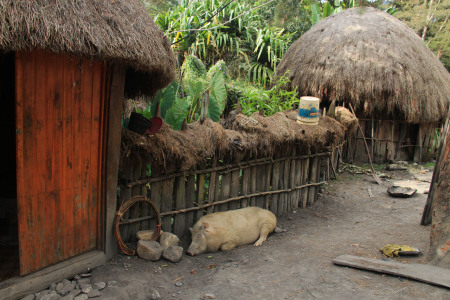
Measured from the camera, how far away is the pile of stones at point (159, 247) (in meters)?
4.43

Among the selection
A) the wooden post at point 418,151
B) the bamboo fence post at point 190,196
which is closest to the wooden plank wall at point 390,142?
the wooden post at point 418,151

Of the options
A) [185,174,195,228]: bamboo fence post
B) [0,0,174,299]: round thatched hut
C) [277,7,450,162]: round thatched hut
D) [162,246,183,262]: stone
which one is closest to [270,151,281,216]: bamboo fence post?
[185,174,195,228]: bamboo fence post

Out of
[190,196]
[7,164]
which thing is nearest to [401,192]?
[190,196]

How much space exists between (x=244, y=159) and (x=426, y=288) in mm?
2933

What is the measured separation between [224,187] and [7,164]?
3.15 metres

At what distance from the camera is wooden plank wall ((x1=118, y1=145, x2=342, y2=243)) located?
4656 millimetres

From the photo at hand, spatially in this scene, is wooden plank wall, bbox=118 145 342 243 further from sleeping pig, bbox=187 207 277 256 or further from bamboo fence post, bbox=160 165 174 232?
sleeping pig, bbox=187 207 277 256

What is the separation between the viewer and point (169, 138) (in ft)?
15.0

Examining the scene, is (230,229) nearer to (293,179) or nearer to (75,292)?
(293,179)

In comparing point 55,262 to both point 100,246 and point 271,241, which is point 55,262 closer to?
point 100,246

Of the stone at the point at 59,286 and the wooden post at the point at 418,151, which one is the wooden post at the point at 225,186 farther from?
the wooden post at the point at 418,151

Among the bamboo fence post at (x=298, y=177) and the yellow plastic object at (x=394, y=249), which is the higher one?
the bamboo fence post at (x=298, y=177)

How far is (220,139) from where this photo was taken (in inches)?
202

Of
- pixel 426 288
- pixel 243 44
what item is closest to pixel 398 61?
pixel 243 44
